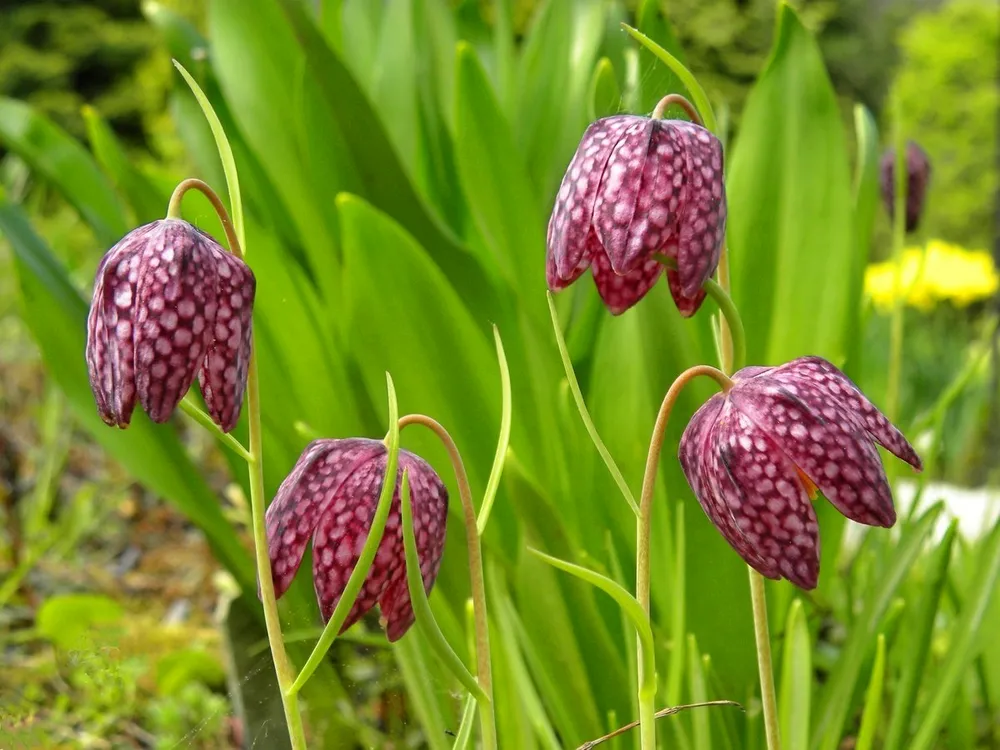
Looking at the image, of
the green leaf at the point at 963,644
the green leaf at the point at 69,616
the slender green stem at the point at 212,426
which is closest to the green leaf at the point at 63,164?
the green leaf at the point at 69,616

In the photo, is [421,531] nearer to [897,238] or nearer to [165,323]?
[165,323]

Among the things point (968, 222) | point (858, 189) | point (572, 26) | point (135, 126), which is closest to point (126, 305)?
point (858, 189)

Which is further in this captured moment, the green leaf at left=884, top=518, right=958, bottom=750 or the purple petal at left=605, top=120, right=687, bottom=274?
the green leaf at left=884, top=518, right=958, bottom=750

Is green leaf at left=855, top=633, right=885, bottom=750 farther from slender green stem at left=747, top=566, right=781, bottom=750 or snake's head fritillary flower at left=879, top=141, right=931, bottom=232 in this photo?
snake's head fritillary flower at left=879, top=141, right=931, bottom=232

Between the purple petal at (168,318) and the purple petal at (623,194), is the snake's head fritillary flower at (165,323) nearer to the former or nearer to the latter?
the purple petal at (168,318)

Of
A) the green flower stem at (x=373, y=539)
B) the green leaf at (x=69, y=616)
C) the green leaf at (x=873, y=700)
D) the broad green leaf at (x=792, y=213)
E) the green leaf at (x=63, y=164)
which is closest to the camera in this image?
the green flower stem at (x=373, y=539)

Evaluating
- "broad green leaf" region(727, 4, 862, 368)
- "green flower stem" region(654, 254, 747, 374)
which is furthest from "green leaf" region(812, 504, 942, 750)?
"green flower stem" region(654, 254, 747, 374)

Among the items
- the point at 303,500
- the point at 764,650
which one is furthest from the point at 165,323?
the point at 764,650
